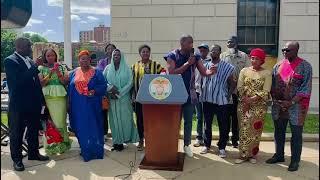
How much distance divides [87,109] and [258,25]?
6.36m

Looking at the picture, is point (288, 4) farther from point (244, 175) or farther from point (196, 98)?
point (244, 175)

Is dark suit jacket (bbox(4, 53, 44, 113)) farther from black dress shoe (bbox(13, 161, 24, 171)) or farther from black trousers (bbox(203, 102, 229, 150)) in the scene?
black trousers (bbox(203, 102, 229, 150))

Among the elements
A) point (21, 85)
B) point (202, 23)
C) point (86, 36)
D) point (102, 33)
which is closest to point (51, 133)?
point (21, 85)

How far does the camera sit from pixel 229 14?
998 cm

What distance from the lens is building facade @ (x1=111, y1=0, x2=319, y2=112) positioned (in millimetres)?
9945

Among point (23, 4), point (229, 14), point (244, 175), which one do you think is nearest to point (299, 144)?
point (244, 175)

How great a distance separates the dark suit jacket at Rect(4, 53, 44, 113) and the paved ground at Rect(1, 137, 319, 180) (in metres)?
0.87

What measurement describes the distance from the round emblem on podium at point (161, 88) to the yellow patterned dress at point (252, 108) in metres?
1.07

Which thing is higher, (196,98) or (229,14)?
(229,14)

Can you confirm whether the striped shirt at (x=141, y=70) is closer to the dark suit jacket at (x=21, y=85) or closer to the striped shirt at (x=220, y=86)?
the striped shirt at (x=220, y=86)

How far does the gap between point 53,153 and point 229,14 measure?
19.8 feet

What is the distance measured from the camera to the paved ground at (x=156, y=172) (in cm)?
505

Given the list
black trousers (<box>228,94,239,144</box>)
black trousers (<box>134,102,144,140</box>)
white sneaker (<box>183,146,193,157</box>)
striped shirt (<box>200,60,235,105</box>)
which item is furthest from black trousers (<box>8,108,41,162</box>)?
black trousers (<box>228,94,239,144</box>)

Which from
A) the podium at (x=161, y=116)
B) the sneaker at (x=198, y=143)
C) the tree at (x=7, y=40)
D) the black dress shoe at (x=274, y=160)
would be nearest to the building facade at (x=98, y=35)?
the tree at (x=7, y=40)
